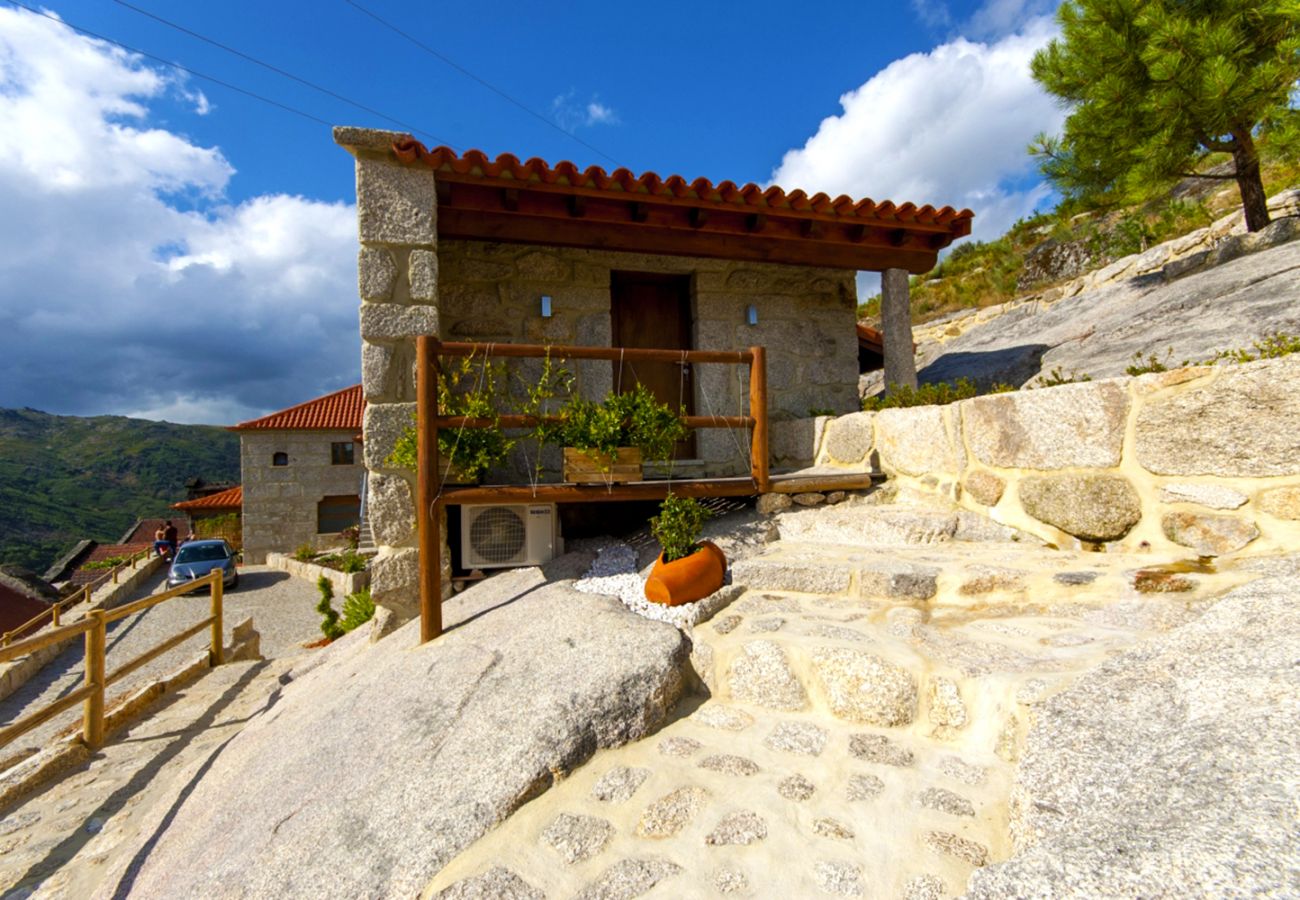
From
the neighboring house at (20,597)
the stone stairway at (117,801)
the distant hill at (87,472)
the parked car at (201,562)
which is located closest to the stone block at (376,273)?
the stone stairway at (117,801)

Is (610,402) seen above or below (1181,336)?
below

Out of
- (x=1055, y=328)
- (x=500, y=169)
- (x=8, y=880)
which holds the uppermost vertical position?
(x=500, y=169)

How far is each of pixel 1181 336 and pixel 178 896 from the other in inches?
250

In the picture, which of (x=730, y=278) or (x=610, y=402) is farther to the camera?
(x=730, y=278)

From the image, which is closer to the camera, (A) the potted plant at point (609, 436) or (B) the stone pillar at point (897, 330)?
(A) the potted plant at point (609, 436)

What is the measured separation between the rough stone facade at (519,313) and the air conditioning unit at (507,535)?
1.01 feet

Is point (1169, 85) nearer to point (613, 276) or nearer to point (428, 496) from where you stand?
point (613, 276)

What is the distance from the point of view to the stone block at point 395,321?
447 centimetres

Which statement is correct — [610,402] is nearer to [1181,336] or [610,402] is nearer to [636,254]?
[636,254]

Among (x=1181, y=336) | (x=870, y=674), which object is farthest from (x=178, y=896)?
(x=1181, y=336)

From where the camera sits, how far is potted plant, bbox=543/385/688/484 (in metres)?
4.23

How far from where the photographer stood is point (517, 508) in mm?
4715

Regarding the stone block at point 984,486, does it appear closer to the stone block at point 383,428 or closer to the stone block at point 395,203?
the stone block at point 383,428

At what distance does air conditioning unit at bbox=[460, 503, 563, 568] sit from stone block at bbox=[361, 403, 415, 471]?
692 mm
